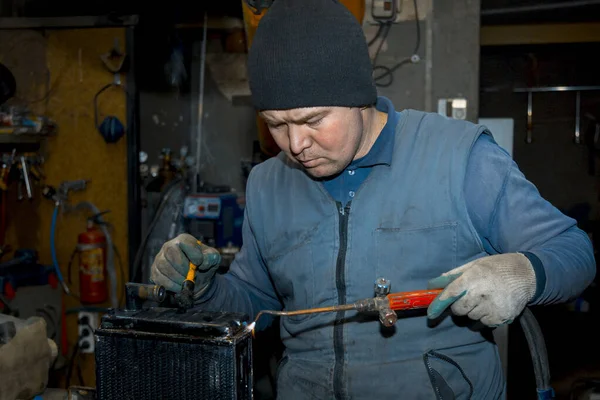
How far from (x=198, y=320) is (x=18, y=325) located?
76cm

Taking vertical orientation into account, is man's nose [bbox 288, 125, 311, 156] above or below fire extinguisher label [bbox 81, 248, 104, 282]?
above

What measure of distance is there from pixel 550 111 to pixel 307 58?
13.4 ft

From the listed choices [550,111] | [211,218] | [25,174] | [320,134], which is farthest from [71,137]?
[550,111]

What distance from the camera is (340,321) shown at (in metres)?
1.32

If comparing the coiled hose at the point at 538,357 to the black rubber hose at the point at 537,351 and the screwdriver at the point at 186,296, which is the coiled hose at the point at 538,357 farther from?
the screwdriver at the point at 186,296

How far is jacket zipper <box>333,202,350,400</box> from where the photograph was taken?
1302 millimetres

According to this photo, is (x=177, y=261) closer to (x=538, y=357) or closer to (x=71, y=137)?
(x=538, y=357)

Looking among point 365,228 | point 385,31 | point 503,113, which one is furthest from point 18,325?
point 503,113

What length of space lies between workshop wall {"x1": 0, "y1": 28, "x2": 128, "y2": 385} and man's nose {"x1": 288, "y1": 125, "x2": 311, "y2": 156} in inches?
91.1

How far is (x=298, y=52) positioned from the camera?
3.86 ft

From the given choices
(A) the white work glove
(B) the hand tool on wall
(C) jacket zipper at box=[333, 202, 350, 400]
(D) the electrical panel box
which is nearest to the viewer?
(A) the white work glove

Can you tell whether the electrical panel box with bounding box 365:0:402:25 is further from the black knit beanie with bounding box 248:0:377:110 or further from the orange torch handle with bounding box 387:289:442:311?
the orange torch handle with bounding box 387:289:442:311

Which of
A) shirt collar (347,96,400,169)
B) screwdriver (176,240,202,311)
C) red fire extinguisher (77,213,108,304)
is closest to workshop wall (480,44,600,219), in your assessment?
red fire extinguisher (77,213,108,304)

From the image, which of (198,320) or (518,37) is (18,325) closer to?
(198,320)
